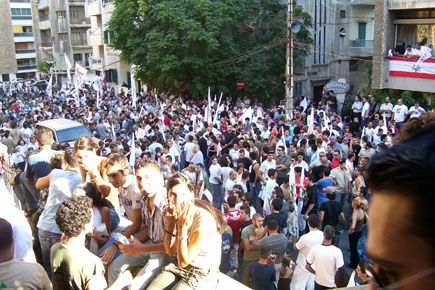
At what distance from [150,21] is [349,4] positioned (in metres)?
12.8

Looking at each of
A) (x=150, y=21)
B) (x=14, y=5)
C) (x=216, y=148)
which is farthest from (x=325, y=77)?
(x=14, y=5)

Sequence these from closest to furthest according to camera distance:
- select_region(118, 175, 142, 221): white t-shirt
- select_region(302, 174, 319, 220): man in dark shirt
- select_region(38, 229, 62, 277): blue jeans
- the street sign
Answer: select_region(118, 175, 142, 221): white t-shirt, select_region(38, 229, 62, 277): blue jeans, select_region(302, 174, 319, 220): man in dark shirt, the street sign

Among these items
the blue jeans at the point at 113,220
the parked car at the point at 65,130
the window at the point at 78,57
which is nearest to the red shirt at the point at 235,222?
the blue jeans at the point at 113,220

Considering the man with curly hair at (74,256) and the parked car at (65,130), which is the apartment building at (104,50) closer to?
the parked car at (65,130)

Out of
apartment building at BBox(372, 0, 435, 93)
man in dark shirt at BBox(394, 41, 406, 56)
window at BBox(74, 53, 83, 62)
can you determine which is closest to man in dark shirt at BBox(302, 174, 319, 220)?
apartment building at BBox(372, 0, 435, 93)

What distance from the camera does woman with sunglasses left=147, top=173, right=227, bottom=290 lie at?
2.81 m

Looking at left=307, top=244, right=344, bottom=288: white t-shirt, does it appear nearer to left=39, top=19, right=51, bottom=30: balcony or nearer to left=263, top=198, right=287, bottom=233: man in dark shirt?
left=263, top=198, right=287, bottom=233: man in dark shirt

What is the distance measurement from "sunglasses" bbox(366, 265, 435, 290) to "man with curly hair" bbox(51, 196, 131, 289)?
2497mm

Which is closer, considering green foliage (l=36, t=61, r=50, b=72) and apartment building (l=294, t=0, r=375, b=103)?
apartment building (l=294, t=0, r=375, b=103)

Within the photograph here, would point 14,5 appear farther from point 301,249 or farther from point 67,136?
point 301,249

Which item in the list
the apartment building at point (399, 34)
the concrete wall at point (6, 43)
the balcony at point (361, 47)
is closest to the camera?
the apartment building at point (399, 34)

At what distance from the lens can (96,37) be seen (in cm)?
4112

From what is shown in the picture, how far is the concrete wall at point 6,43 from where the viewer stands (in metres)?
54.8

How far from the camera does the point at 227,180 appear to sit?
879 centimetres
